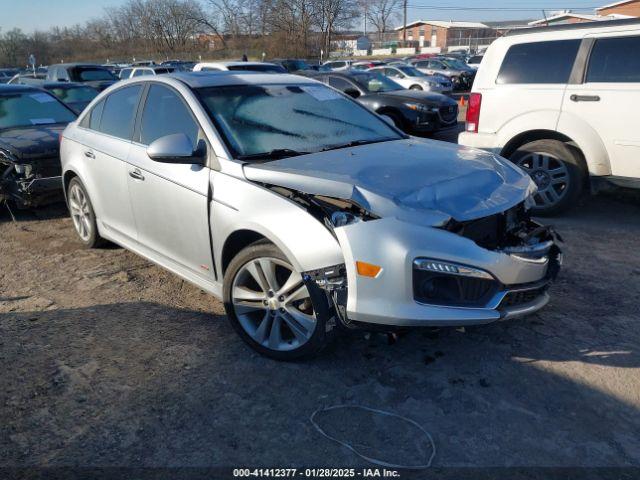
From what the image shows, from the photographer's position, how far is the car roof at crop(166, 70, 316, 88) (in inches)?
158

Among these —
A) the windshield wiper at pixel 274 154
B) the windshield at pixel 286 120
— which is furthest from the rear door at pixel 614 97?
the windshield wiper at pixel 274 154

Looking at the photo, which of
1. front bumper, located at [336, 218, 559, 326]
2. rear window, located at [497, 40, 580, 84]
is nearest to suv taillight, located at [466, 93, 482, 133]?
rear window, located at [497, 40, 580, 84]

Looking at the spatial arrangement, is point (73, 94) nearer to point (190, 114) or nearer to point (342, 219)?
point (190, 114)

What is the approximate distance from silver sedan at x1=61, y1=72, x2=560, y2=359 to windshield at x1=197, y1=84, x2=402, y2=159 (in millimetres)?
12

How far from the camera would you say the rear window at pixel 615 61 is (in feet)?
17.8

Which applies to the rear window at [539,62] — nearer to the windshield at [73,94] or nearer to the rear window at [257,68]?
the rear window at [257,68]

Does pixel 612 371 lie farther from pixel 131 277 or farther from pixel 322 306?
pixel 131 277

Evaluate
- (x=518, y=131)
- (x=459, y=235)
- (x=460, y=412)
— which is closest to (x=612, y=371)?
(x=460, y=412)

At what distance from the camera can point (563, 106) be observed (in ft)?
19.2

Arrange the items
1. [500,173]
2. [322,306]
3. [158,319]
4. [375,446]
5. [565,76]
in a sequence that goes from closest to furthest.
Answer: [375,446], [322,306], [500,173], [158,319], [565,76]

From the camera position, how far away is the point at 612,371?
3148mm

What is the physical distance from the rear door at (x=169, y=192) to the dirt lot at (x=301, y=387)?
502 mm

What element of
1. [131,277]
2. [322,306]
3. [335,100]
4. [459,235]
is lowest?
[131,277]

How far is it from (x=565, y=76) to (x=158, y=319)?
493cm
